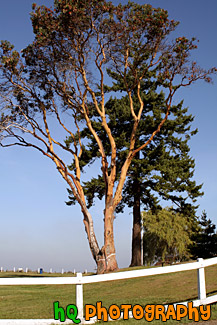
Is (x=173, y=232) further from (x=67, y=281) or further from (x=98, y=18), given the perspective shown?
(x=67, y=281)

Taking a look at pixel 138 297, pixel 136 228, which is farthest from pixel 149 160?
pixel 138 297

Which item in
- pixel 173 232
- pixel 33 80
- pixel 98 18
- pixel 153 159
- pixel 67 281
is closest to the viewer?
pixel 67 281

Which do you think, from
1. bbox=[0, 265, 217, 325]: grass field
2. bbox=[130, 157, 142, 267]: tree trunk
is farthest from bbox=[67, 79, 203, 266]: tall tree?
bbox=[0, 265, 217, 325]: grass field

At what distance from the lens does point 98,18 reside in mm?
26391

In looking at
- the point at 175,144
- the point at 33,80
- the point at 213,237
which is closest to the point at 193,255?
the point at 213,237

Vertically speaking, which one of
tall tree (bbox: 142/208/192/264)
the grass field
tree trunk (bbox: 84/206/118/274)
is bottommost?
the grass field

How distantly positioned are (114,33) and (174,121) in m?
11.8

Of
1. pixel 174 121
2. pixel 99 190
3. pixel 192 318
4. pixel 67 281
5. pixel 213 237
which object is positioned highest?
pixel 174 121

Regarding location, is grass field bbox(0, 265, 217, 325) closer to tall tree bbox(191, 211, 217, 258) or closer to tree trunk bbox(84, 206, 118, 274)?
tree trunk bbox(84, 206, 118, 274)

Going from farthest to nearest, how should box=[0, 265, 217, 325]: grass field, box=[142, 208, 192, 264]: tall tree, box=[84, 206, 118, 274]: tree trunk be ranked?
box=[142, 208, 192, 264]: tall tree → box=[84, 206, 118, 274]: tree trunk → box=[0, 265, 217, 325]: grass field

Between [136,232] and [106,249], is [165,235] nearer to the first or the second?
[136,232]

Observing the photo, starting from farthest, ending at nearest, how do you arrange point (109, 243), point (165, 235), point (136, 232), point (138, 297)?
point (165, 235)
point (136, 232)
point (109, 243)
point (138, 297)

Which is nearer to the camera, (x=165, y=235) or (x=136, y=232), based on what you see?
(x=136, y=232)

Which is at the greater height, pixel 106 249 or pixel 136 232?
pixel 136 232
